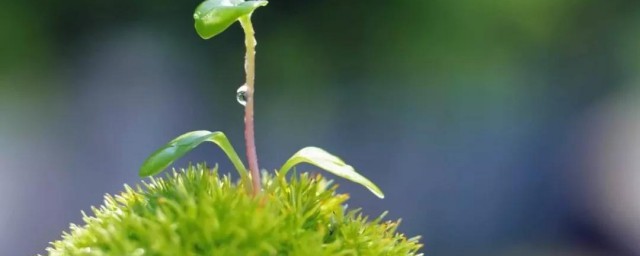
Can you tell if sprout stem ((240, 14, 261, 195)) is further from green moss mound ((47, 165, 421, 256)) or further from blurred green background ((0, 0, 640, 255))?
blurred green background ((0, 0, 640, 255))

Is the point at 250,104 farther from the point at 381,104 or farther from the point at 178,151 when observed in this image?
the point at 381,104

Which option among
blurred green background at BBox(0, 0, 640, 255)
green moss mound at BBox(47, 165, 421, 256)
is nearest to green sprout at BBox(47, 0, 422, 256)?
green moss mound at BBox(47, 165, 421, 256)

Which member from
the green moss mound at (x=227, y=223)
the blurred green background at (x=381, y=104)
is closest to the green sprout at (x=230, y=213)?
the green moss mound at (x=227, y=223)

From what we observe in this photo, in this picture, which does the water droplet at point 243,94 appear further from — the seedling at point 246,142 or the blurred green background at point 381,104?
the blurred green background at point 381,104

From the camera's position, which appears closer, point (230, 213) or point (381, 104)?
point (230, 213)

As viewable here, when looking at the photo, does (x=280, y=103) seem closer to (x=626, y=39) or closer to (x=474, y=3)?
(x=474, y=3)

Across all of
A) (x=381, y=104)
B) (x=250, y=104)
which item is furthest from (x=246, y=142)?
(x=381, y=104)

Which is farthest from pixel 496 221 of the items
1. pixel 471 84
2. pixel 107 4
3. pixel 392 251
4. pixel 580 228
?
pixel 392 251
